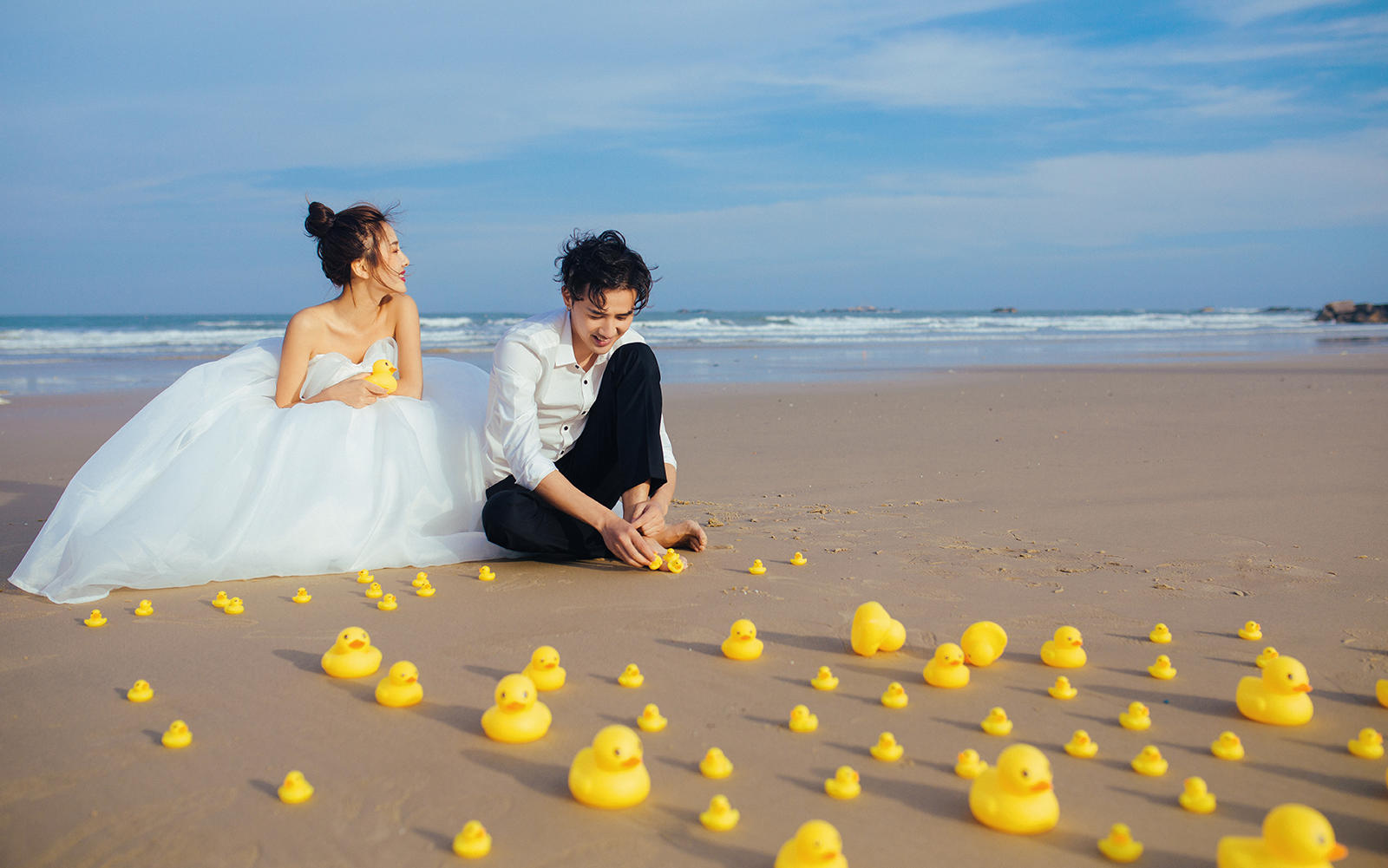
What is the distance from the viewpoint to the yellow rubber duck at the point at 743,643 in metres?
3.24

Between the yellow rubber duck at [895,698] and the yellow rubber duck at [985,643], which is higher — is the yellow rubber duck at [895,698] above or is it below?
below

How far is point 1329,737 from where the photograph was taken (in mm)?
2631

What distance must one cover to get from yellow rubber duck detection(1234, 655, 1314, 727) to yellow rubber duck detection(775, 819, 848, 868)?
1567 millimetres

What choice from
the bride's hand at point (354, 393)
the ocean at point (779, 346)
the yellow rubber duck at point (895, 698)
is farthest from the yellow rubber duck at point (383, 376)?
the ocean at point (779, 346)

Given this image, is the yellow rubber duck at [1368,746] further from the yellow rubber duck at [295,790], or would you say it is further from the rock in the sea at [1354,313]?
the rock in the sea at [1354,313]

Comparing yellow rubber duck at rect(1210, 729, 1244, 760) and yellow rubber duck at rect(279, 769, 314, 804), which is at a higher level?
yellow rubber duck at rect(1210, 729, 1244, 760)

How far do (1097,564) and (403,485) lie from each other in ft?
11.3

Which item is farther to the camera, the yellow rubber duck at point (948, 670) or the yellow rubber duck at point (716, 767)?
the yellow rubber duck at point (948, 670)

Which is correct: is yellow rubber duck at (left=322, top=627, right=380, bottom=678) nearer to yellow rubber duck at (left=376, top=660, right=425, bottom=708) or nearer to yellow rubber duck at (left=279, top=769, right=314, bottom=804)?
yellow rubber duck at (left=376, top=660, right=425, bottom=708)

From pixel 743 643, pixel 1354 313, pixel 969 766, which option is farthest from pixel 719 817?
pixel 1354 313

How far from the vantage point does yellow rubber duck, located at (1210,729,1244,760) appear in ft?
8.21

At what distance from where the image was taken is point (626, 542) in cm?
417

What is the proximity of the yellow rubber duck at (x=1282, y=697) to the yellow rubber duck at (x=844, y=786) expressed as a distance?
1314 millimetres

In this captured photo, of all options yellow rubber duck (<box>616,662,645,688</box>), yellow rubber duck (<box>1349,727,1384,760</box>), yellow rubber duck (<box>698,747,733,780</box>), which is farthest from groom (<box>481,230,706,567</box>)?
yellow rubber duck (<box>1349,727,1384,760</box>)
